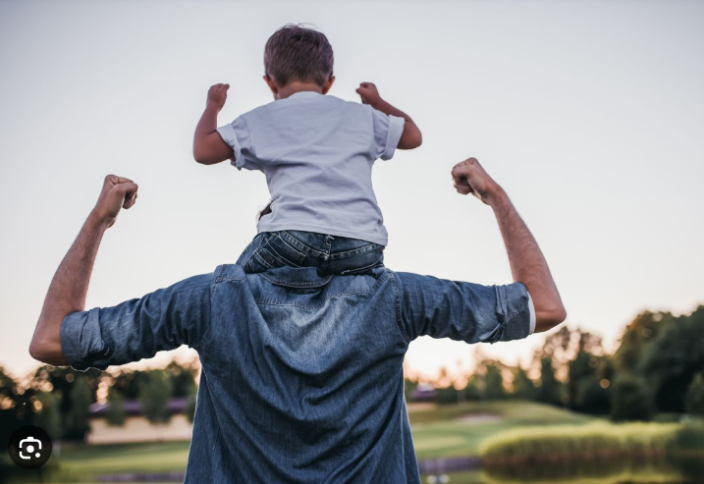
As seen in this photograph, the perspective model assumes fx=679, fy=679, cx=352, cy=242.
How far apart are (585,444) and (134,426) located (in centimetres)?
3403

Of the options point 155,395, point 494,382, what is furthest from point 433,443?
point 155,395

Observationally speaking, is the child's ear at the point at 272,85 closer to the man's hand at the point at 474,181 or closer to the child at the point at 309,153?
the child at the point at 309,153

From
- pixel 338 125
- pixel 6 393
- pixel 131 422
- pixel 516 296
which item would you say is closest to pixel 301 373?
pixel 516 296

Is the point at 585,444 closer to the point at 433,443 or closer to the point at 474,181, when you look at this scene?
the point at 433,443

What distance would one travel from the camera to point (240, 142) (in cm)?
184

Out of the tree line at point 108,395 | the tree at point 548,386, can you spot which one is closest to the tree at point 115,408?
the tree line at point 108,395

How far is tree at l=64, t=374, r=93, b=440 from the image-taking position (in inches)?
1716

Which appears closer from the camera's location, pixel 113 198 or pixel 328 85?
pixel 113 198

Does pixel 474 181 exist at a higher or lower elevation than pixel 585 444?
higher

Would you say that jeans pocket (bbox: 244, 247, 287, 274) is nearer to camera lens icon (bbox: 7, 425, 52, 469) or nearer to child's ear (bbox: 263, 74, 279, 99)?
child's ear (bbox: 263, 74, 279, 99)

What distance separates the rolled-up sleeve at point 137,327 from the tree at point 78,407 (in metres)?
43.0

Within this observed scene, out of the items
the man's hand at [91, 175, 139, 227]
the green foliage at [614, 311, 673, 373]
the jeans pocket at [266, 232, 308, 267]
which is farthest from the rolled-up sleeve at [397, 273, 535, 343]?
the green foliage at [614, 311, 673, 373]

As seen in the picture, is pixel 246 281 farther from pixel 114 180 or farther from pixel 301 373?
pixel 114 180

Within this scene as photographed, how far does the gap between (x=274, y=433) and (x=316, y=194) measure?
611 millimetres
